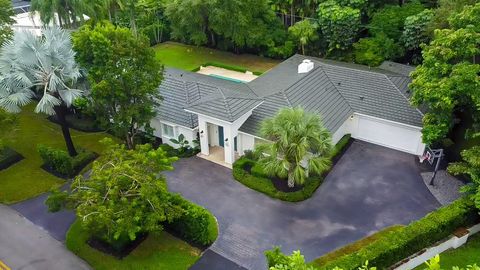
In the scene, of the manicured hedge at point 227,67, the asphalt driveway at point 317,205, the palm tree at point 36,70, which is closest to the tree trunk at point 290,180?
the asphalt driveway at point 317,205

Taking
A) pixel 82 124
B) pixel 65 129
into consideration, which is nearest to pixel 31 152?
pixel 82 124

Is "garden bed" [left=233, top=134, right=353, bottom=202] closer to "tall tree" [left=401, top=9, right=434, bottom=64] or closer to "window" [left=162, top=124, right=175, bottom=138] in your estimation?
"window" [left=162, top=124, right=175, bottom=138]

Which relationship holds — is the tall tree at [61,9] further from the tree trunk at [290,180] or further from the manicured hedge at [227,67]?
the tree trunk at [290,180]

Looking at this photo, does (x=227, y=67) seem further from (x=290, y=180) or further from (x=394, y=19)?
(x=290, y=180)

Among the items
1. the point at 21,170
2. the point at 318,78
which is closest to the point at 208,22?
the point at 318,78

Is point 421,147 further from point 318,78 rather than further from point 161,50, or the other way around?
point 161,50

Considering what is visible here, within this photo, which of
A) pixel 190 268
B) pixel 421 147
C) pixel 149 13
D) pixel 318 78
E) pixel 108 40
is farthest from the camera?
pixel 149 13
